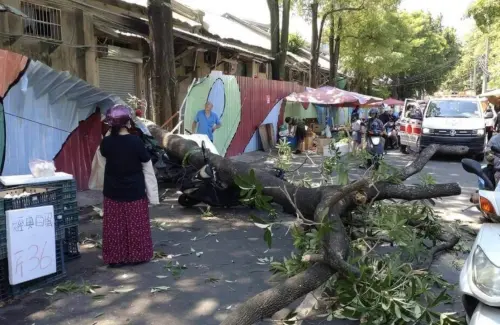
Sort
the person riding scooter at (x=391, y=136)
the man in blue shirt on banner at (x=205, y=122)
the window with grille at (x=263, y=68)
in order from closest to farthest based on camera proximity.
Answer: the man in blue shirt on banner at (x=205, y=122) < the person riding scooter at (x=391, y=136) < the window with grille at (x=263, y=68)

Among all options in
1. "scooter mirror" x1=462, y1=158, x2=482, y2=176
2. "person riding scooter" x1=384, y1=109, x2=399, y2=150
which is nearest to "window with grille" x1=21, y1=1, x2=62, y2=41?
"scooter mirror" x1=462, y1=158, x2=482, y2=176

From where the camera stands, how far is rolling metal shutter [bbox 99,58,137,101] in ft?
39.1

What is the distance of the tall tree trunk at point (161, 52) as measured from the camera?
9203 millimetres

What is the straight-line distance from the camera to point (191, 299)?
407 cm

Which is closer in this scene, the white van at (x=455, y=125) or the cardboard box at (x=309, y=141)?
the white van at (x=455, y=125)

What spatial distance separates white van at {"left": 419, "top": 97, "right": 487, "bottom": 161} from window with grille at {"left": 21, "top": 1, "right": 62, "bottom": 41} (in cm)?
1060

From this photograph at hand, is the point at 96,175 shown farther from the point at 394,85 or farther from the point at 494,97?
the point at 394,85

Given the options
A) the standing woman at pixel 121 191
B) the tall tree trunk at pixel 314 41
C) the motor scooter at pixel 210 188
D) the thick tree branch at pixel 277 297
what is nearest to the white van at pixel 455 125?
the tall tree trunk at pixel 314 41

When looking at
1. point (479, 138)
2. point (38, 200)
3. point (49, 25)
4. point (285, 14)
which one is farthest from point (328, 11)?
point (38, 200)

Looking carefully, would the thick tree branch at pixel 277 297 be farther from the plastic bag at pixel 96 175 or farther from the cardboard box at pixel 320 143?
the cardboard box at pixel 320 143

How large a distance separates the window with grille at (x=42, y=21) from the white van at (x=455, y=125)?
1060cm

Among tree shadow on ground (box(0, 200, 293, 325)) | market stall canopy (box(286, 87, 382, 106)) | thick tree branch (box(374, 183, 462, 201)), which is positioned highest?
market stall canopy (box(286, 87, 382, 106))

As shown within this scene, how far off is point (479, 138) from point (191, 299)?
12701 millimetres

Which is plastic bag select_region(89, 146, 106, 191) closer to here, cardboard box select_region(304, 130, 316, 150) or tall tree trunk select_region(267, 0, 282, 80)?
cardboard box select_region(304, 130, 316, 150)
